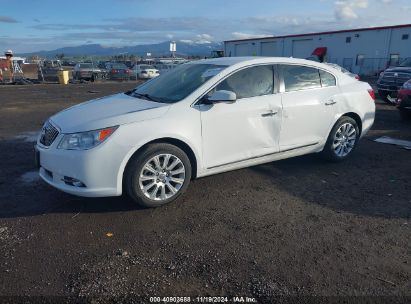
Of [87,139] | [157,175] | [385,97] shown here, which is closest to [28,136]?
[87,139]

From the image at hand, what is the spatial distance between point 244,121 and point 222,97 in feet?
1.72

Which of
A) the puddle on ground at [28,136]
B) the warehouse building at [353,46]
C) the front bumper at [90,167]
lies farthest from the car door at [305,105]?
the warehouse building at [353,46]

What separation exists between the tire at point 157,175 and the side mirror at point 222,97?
0.71m

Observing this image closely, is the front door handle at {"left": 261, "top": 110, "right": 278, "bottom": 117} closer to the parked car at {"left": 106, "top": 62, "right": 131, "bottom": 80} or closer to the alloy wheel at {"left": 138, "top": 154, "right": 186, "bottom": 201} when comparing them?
the alloy wheel at {"left": 138, "top": 154, "right": 186, "bottom": 201}

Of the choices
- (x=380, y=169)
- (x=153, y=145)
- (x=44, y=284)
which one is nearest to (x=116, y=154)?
(x=153, y=145)

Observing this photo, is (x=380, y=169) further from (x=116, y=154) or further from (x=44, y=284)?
(x=44, y=284)

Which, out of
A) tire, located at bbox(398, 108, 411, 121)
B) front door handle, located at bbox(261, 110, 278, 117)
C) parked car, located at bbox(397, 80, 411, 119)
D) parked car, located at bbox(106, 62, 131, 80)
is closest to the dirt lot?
front door handle, located at bbox(261, 110, 278, 117)

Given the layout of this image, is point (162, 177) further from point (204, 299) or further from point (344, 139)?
point (344, 139)

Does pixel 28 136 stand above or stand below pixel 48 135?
below

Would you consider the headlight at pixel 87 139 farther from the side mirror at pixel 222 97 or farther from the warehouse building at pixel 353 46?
the warehouse building at pixel 353 46

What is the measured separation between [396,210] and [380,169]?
5.26 feet

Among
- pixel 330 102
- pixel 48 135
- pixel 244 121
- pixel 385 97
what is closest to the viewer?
pixel 48 135

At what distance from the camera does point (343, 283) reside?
9.57 ft

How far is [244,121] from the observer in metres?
4.59
